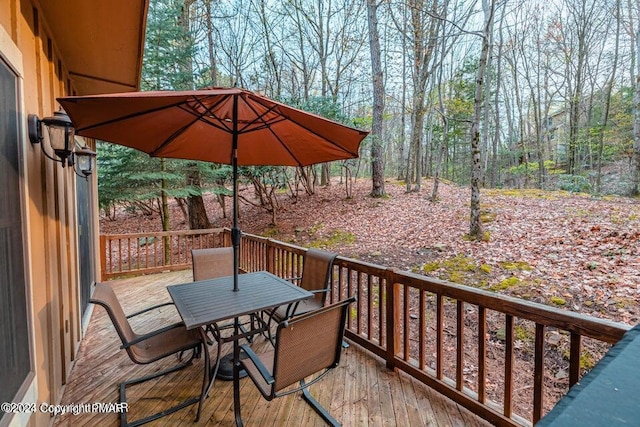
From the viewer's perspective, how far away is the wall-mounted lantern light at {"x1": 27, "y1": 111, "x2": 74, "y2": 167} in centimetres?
Answer: 195

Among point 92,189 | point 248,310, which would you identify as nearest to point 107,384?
point 248,310

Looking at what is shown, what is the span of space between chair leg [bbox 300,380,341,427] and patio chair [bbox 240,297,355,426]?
0.04ft

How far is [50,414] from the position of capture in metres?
2.09

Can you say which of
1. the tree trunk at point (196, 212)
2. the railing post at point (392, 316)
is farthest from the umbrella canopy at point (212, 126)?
the tree trunk at point (196, 212)

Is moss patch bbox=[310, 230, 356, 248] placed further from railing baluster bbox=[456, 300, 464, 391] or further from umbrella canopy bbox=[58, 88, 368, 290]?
railing baluster bbox=[456, 300, 464, 391]

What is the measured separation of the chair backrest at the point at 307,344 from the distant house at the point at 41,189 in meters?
1.28

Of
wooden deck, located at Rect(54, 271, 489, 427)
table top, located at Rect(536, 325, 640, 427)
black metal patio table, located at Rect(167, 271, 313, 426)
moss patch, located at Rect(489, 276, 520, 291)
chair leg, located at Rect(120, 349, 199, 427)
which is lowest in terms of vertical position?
wooden deck, located at Rect(54, 271, 489, 427)

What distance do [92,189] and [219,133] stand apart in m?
3.23

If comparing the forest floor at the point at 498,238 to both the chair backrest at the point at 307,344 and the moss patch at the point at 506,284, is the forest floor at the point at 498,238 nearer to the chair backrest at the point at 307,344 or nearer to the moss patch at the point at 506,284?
the moss patch at the point at 506,284

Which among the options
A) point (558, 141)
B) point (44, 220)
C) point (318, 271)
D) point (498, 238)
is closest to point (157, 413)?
point (44, 220)

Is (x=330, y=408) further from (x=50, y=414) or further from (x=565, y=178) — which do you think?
(x=565, y=178)

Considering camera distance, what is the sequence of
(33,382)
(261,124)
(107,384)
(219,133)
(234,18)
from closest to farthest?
(33,382) → (107,384) → (261,124) → (219,133) → (234,18)

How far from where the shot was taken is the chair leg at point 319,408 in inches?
80.7

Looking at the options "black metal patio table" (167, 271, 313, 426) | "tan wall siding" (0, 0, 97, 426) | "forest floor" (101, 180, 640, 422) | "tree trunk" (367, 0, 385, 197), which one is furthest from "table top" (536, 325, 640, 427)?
"tree trunk" (367, 0, 385, 197)
